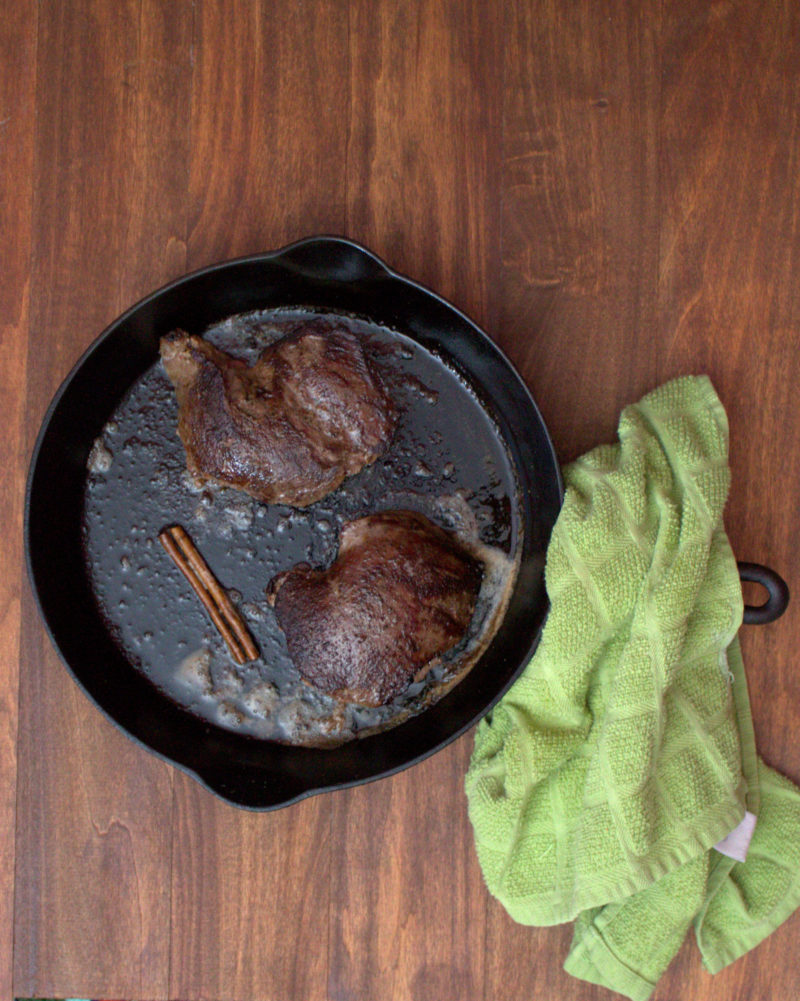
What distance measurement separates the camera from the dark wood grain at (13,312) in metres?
1.39

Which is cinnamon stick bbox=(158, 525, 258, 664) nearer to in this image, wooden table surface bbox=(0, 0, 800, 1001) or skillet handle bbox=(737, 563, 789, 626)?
wooden table surface bbox=(0, 0, 800, 1001)

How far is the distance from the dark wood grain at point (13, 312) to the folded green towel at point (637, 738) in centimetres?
80

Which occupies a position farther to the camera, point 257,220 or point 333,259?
point 257,220

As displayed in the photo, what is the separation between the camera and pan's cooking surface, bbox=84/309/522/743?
1.35m

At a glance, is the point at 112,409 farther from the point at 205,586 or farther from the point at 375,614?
the point at 375,614

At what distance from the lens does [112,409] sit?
4.43 feet

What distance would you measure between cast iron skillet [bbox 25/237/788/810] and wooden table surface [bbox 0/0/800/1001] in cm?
9

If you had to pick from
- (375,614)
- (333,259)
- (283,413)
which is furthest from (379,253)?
(375,614)

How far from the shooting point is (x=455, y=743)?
1412 mm

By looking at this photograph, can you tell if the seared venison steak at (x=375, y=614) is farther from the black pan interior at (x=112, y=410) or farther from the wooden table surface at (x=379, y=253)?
the wooden table surface at (x=379, y=253)

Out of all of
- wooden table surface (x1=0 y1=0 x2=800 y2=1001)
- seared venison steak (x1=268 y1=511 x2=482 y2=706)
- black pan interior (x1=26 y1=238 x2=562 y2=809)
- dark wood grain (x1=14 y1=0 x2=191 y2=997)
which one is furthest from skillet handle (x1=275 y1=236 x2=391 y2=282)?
seared venison steak (x1=268 y1=511 x2=482 y2=706)

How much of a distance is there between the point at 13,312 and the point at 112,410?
0.26 m

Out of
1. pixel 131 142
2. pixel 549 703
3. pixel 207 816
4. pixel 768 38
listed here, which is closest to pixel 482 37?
pixel 768 38

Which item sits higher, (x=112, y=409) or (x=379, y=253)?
(x=379, y=253)
